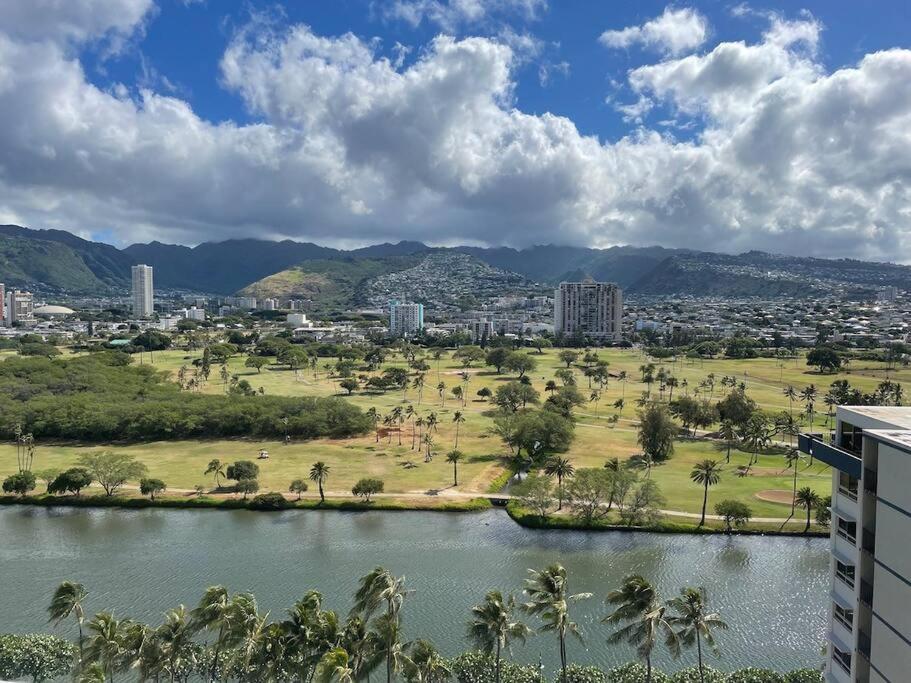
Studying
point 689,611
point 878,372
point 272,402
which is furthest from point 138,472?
point 878,372

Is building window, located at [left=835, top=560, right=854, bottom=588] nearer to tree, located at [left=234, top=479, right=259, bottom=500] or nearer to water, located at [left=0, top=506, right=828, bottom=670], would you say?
water, located at [left=0, top=506, right=828, bottom=670]

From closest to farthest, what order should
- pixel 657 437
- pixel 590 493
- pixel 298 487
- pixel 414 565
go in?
pixel 414 565, pixel 590 493, pixel 298 487, pixel 657 437

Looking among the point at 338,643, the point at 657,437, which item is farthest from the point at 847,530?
the point at 657,437

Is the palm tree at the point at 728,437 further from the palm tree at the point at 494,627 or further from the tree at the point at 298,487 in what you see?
the palm tree at the point at 494,627

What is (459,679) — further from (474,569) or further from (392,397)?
(392,397)

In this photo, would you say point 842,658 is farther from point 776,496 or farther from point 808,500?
point 776,496

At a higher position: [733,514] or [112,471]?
[733,514]

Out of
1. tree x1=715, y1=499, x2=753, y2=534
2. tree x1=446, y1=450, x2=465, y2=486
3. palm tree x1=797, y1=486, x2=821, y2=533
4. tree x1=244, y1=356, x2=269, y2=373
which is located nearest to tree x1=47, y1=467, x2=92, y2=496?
tree x1=446, y1=450, x2=465, y2=486

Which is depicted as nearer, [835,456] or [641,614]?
[835,456]

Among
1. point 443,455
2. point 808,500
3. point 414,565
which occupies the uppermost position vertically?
point 808,500
